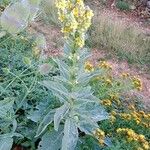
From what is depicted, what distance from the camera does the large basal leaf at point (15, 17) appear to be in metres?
2.06

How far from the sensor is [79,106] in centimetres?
281

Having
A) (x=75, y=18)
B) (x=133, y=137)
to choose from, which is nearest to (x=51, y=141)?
(x=133, y=137)

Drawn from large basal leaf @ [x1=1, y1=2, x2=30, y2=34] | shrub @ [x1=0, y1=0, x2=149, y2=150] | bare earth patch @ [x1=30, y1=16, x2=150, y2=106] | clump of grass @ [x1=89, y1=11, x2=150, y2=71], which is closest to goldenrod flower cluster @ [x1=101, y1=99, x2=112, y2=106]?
shrub @ [x1=0, y1=0, x2=149, y2=150]

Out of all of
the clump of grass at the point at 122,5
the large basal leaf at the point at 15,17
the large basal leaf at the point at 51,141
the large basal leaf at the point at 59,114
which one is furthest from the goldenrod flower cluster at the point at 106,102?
the clump of grass at the point at 122,5

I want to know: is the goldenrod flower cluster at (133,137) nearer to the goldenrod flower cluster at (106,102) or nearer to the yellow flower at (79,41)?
the goldenrod flower cluster at (106,102)

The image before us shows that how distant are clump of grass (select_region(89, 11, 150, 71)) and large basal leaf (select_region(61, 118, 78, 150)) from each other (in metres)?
4.12

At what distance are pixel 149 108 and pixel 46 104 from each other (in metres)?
2.35

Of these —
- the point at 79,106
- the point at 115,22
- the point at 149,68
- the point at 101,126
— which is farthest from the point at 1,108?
the point at 115,22

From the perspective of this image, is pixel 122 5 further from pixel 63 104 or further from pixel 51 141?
pixel 51 141

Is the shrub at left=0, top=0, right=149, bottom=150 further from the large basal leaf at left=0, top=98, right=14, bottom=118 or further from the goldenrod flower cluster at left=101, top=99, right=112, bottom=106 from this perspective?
the goldenrod flower cluster at left=101, top=99, right=112, bottom=106

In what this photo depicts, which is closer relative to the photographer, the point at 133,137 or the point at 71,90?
the point at 71,90

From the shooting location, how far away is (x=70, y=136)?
9.01ft

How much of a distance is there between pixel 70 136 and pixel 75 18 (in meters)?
0.72

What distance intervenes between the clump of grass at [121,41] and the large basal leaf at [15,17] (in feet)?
15.8
